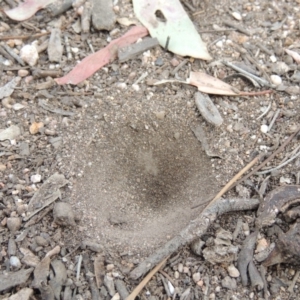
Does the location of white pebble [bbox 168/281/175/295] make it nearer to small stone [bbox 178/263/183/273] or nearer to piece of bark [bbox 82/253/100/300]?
small stone [bbox 178/263/183/273]

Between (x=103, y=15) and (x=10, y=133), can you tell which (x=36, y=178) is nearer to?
(x=10, y=133)

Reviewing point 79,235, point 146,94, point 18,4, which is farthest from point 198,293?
point 18,4

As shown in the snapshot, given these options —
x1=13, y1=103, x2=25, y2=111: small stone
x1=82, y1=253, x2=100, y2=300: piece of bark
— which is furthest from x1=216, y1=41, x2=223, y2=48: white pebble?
x1=82, y1=253, x2=100, y2=300: piece of bark

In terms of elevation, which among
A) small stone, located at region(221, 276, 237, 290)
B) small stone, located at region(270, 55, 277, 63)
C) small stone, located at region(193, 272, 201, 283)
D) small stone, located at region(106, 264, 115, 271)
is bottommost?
small stone, located at region(221, 276, 237, 290)

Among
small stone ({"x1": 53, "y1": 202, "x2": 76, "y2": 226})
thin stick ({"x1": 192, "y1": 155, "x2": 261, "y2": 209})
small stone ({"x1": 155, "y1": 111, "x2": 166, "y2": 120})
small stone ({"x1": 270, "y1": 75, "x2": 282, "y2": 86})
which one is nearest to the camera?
small stone ({"x1": 53, "y1": 202, "x2": 76, "y2": 226})

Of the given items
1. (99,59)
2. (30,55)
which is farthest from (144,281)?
(30,55)

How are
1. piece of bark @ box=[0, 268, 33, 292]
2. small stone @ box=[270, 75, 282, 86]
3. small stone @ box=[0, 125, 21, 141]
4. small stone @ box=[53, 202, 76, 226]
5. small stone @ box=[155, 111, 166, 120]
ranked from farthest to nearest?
small stone @ box=[270, 75, 282, 86], small stone @ box=[155, 111, 166, 120], small stone @ box=[0, 125, 21, 141], small stone @ box=[53, 202, 76, 226], piece of bark @ box=[0, 268, 33, 292]

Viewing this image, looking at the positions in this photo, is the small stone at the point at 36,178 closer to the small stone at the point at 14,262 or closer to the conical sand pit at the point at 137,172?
the conical sand pit at the point at 137,172
